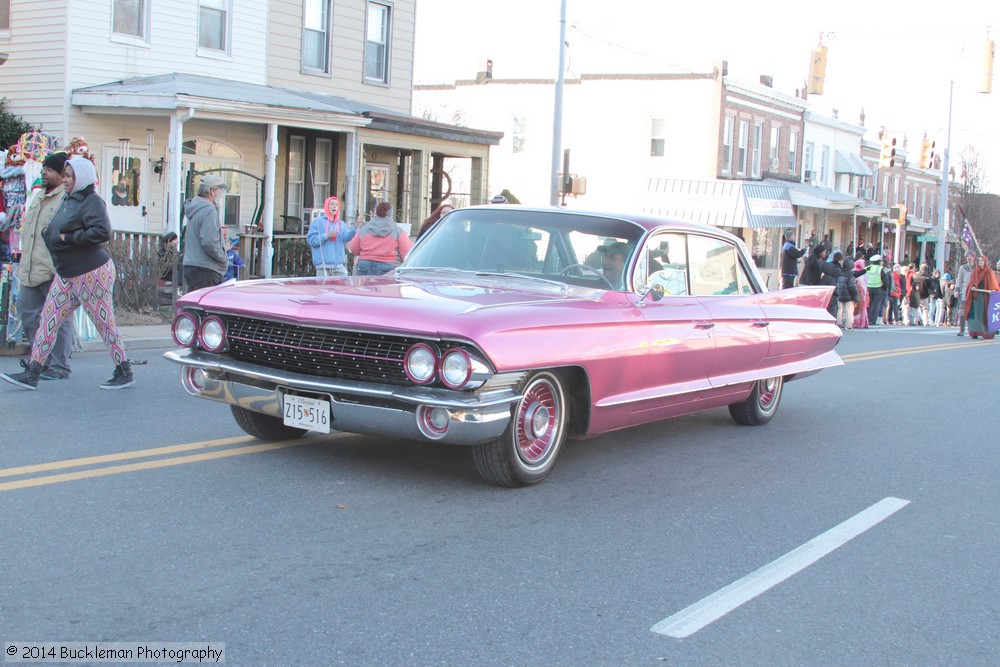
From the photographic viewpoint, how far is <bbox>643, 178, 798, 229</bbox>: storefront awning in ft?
120

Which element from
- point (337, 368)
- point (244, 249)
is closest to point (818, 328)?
point (337, 368)

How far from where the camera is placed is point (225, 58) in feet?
65.1

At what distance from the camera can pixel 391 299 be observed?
5520 millimetres

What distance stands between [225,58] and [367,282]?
14966 millimetres

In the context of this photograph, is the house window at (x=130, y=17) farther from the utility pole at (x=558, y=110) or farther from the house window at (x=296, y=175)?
the utility pole at (x=558, y=110)

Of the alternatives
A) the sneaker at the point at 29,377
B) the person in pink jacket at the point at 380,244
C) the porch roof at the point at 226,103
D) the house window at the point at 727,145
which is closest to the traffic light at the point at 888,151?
the house window at the point at 727,145

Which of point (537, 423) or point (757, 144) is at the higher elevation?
point (757, 144)

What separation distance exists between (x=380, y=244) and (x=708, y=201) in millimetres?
26046

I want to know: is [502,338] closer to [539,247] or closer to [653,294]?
[653,294]

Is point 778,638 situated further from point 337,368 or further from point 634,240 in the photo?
point 634,240

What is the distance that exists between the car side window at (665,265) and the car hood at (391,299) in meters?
0.44

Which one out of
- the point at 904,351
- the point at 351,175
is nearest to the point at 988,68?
the point at 904,351

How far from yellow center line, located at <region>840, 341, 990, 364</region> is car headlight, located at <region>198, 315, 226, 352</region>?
30.1 feet

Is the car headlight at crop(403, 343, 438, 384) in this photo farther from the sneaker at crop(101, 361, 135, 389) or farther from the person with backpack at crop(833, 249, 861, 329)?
the person with backpack at crop(833, 249, 861, 329)
